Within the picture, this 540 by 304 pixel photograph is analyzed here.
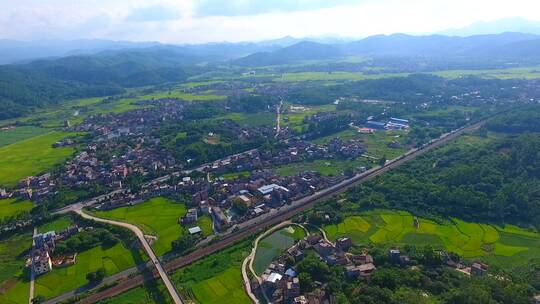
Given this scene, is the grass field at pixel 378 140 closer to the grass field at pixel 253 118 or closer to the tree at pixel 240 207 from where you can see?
the grass field at pixel 253 118

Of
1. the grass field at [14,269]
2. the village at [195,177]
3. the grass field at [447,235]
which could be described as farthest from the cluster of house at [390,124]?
the grass field at [14,269]

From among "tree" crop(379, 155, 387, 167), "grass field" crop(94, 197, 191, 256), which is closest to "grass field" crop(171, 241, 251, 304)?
"grass field" crop(94, 197, 191, 256)

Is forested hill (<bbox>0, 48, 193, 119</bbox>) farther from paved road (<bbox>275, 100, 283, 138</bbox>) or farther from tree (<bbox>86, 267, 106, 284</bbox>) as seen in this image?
tree (<bbox>86, 267, 106, 284</bbox>)

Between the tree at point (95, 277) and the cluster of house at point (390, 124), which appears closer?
the tree at point (95, 277)

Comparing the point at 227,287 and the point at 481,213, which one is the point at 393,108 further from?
the point at 227,287

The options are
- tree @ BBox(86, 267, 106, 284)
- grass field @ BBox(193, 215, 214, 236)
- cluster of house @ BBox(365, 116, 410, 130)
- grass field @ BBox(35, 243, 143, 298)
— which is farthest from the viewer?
cluster of house @ BBox(365, 116, 410, 130)

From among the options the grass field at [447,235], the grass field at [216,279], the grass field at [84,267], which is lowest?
the grass field at [84,267]
